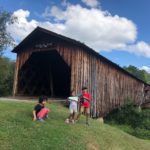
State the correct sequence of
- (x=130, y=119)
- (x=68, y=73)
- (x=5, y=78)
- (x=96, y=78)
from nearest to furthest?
1. (x=96, y=78)
2. (x=130, y=119)
3. (x=68, y=73)
4. (x=5, y=78)

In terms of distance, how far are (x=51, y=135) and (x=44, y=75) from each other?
57.5ft

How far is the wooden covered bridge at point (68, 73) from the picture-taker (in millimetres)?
22359

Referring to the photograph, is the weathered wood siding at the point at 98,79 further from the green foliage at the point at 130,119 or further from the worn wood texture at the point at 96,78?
the green foliage at the point at 130,119

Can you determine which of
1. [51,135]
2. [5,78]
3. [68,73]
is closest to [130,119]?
[68,73]

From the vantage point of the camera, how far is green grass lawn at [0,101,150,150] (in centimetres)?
1175

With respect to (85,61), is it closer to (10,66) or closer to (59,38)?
(59,38)

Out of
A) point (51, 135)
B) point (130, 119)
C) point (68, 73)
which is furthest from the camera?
point (68, 73)

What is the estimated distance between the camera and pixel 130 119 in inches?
995

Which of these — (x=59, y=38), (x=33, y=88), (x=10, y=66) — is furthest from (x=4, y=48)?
(x=59, y=38)

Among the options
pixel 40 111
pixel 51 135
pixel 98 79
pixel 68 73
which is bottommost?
pixel 51 135

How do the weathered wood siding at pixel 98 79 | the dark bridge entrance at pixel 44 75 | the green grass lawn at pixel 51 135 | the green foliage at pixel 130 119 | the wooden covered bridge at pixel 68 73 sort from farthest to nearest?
1. the dark bridge entrance at pixel 44 75
2. the green foliage at pixel 130 119
3. the wooden covered bridge at pixel 68 73
4. the weathered wood siding at pixel 98 79
5. the green grass lawn at pixel 51 135

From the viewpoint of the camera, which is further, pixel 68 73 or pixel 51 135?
pixel 68 73

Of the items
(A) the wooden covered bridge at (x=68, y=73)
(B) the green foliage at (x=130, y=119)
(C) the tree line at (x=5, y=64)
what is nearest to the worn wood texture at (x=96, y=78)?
(A) the wooden covered bridge at (x=68, y=73)

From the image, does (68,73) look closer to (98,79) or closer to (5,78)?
(98,79)
